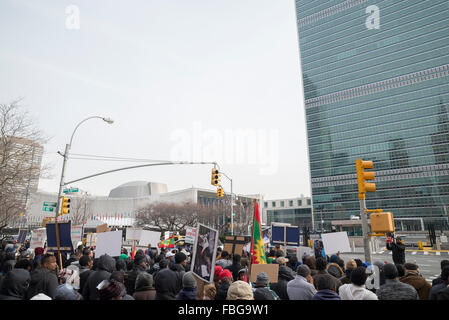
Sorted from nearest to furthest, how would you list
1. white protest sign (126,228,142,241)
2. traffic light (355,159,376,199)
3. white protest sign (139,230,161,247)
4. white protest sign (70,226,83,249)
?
traffic light (355,159,376,199) < white protest sign (139,230,161,247) < white protest sign (126,228,142,241) < white protest sign (70,226,83,249)

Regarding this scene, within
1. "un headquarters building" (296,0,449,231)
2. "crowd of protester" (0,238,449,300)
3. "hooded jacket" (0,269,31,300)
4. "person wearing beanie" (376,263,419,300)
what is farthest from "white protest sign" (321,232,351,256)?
"un headquarters building" (296,0,449,231)

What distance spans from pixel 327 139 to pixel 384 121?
866 inches

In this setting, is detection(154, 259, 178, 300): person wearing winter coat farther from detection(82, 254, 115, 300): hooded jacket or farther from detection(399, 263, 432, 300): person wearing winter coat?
detection(399, 263, 432, 300): person wearing winter coat

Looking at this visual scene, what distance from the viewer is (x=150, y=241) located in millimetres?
15148

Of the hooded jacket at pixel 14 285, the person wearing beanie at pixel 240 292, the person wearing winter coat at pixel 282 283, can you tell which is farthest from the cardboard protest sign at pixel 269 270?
the hooded jacket at pixel 14 285

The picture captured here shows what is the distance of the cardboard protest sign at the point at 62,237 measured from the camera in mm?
9016

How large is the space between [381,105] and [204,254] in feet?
405

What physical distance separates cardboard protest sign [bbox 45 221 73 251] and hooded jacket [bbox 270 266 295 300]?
656 centimetres

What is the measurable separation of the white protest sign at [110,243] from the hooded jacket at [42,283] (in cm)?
350

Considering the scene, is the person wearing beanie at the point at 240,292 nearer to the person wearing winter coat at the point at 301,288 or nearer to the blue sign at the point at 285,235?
the person wearing winter coat at the point at 301,288

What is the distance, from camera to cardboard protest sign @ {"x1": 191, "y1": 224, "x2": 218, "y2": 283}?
5105 mm

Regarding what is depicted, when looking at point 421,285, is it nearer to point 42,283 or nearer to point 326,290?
point 326,290

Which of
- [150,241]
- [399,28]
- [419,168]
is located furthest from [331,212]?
[150,241]
